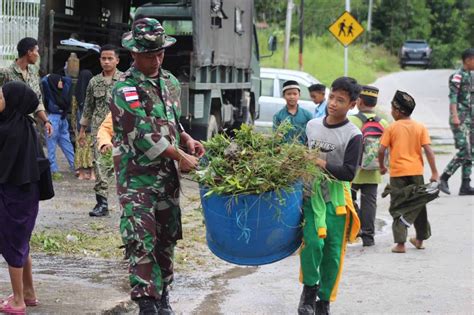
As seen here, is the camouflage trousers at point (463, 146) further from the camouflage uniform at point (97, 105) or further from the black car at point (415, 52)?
the black car at point (415, 52)

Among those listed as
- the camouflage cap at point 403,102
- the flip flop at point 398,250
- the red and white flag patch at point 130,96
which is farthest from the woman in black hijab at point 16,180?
the flip flop at point 398,250

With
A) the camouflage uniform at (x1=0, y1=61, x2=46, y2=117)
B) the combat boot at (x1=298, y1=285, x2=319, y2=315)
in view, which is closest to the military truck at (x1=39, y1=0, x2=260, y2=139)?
the camouflage uniform at (x1=0, y1=61, x2=46, y2=117)

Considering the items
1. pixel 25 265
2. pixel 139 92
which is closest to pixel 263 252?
pixel 139 92

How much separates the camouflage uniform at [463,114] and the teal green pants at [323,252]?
7570mm

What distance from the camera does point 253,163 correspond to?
575cm

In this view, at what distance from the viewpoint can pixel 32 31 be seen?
1580 centimetres

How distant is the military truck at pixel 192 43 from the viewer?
13727 millimetres

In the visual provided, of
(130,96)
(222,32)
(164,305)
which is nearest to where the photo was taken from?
(130,96)

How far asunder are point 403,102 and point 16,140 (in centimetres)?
437

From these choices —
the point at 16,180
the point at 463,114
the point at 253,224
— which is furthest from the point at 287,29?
the point at 253,224

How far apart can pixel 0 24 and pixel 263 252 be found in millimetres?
9957

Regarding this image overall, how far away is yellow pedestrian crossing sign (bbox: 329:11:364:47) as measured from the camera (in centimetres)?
2375

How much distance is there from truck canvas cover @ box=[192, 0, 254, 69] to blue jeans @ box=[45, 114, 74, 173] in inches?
84.6

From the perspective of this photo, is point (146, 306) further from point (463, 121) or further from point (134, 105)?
point (463, 121)
